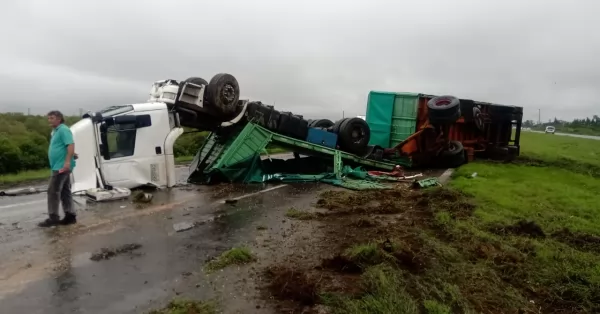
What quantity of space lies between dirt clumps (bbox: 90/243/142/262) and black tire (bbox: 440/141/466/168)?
11.8 metres

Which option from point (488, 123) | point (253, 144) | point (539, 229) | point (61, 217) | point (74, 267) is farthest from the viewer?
point (488, 123)

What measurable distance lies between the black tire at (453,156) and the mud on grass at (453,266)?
7.97 m

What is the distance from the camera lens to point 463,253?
5383mm

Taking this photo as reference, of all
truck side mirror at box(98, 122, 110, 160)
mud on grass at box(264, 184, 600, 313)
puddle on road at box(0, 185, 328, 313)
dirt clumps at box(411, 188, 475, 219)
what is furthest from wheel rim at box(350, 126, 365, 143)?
truck side mirror at box(98, 122, 110, 160)

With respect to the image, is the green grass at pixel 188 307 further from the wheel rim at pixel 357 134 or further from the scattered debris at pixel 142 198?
the wheel rim at pixel 357 134

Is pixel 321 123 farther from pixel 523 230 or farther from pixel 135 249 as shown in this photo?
pixel 135 249

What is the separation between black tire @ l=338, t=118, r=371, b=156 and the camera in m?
13.4

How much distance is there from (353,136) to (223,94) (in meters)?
4.43

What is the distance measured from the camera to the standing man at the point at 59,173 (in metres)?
6.73

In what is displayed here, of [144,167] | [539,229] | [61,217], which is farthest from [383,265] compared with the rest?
[144,167]

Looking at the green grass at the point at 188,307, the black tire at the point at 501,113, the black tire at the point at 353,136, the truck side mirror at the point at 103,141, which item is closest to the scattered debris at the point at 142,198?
the truck side mirror at the point at 103,141

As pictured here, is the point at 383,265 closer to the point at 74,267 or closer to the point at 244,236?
the point at 244,236

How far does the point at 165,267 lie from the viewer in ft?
16.4

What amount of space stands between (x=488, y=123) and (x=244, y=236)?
14688 mm
